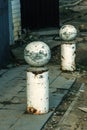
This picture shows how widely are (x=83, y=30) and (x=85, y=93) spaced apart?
8.69 metres

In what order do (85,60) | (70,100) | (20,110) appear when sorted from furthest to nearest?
(85,60) → (70,100) → (20,110)

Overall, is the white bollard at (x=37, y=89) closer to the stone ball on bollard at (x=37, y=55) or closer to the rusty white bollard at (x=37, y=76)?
the rusty white bollard at (x=37, y=76)

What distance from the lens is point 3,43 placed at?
1066cm

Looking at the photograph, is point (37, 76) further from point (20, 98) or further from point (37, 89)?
point (20, 98)

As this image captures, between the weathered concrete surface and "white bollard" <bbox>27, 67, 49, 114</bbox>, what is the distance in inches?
5.5

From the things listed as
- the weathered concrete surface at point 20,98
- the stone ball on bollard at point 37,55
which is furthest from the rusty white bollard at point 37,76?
the weathered concrete surface at point 20,98

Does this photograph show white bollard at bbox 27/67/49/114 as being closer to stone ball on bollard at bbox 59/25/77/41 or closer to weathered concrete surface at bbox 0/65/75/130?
weathered concrete surface at bbox 0/65/75/130

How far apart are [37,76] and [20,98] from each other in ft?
3.81

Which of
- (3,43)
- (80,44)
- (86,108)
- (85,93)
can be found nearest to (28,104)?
(86,108)

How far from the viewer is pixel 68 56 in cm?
985

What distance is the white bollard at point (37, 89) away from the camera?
681 cm

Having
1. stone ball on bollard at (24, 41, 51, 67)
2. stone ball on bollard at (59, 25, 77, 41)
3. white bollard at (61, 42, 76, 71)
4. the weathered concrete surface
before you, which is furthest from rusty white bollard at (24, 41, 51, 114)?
white bollard at (61, 42, 76, 71)

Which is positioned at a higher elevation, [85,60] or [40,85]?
[40,85]

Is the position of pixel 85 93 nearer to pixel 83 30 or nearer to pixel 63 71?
pixel 63 71
